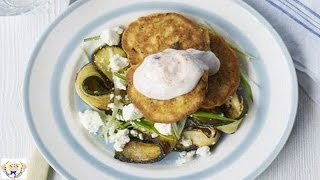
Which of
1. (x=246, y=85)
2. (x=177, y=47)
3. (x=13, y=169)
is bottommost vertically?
(x=13, y=169)

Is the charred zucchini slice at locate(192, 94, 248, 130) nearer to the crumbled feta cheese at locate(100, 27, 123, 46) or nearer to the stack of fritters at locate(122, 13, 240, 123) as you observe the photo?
the stack of fritters at locate(122, 13, 240, 123)

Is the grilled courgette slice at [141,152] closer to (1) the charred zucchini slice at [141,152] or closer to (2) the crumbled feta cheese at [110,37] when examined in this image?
(1) the charred zucchini slice at [141,152]

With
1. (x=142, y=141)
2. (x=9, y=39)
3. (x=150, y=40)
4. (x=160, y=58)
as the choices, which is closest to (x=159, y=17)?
(x=150, y=40)

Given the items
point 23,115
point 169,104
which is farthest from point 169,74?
point 23,115

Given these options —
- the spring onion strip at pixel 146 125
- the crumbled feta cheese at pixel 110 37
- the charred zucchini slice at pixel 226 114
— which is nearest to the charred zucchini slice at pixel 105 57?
the crumbled feta cheese at pixel 110 37

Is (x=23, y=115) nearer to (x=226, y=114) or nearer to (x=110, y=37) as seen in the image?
(x=110, y=37)

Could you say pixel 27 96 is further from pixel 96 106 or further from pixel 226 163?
pixel 226 163
